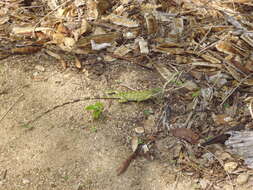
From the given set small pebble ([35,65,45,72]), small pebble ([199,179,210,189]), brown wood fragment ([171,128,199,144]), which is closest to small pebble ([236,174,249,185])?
small pebble ([199,179,210,189])

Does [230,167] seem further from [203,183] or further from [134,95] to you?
[134,95]

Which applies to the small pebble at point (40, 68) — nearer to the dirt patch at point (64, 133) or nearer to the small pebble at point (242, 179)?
the dirt patch at point (64, 133)

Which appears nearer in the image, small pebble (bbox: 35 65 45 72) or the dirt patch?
the dirt patch

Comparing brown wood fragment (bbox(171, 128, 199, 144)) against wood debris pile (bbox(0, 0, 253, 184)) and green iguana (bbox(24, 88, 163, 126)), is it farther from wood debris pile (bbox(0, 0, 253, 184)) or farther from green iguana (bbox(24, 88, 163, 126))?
green iguana (bbox(24, 88, 163, 126))

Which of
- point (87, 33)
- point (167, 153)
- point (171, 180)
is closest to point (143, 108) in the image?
point (167, 153)

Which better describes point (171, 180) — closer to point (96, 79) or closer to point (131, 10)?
point (96, 79)
